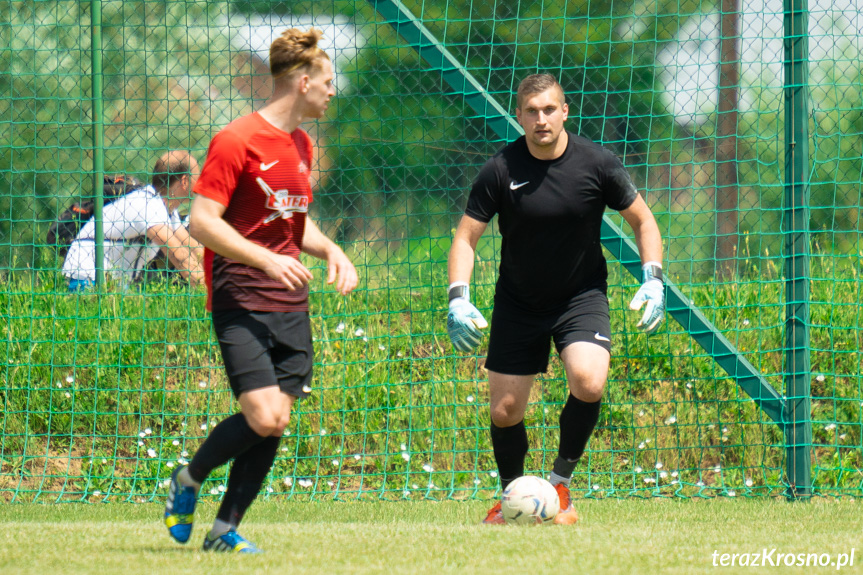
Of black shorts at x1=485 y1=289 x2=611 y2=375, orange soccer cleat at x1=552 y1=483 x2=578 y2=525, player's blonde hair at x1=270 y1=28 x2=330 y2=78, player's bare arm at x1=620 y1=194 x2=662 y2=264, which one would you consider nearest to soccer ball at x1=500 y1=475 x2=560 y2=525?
orange soccer cleat at x1=552 y1=483 x2=578 y2=525

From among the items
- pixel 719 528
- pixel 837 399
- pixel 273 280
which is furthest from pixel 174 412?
pixel 837 399

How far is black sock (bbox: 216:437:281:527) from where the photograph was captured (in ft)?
11.3

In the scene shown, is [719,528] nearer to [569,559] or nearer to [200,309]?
[569,559]

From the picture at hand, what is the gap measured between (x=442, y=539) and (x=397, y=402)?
2.55 metres

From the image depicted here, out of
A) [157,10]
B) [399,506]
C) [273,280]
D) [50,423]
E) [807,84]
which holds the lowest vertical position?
[399,506]

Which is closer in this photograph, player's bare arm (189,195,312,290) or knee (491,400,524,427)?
player's bare arm (189,195,312,290)

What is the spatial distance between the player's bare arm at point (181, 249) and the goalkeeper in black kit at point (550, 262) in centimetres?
248

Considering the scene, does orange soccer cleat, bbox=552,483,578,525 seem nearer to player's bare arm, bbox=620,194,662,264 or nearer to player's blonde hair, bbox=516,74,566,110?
player's bare arm, bbox=620,194,662,264

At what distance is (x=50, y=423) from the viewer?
6.04m

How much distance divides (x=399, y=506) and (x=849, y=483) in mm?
2622

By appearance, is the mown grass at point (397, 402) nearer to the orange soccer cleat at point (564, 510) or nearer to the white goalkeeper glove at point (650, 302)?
the orange soccer cleat at point (564, 510)

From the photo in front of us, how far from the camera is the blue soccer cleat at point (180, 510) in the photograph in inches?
134

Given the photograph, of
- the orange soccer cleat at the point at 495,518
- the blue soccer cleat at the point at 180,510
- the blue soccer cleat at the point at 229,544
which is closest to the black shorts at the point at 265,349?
the blue soccer cleat at the point at 180,510

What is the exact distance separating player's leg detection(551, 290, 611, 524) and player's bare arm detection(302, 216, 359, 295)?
3.96ft
